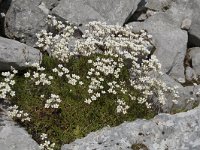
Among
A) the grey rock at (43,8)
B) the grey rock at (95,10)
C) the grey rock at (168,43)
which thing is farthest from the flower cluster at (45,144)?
the grey rock at (168,43)

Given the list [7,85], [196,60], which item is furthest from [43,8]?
[196,60]

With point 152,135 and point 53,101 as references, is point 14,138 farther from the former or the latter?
point 152,135

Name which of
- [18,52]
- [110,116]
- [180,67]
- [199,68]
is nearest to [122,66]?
[110,116]

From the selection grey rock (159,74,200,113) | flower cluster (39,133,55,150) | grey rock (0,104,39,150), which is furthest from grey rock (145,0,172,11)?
grey rock (0,104,39,150)

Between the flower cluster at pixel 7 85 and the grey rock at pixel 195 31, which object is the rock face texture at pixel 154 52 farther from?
the flower cluster at pixel 7 85

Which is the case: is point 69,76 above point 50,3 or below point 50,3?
below

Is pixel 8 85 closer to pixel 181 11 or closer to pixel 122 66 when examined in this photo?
pixel 122 66
